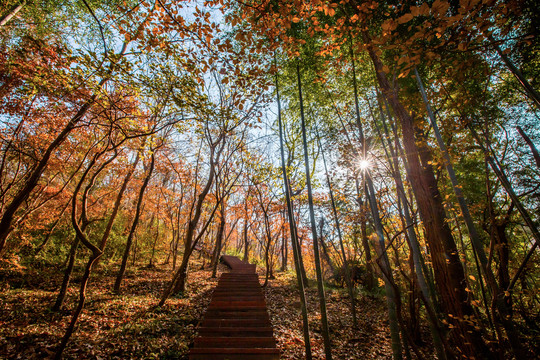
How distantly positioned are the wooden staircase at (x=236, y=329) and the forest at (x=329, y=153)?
1.81ft

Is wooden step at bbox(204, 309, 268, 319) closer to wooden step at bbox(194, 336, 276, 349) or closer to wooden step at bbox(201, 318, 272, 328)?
wooden step at bbox(201, 318, 272, 328)

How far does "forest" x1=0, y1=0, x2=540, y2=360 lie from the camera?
2.36 m

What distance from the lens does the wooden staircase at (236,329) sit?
12.4 feet

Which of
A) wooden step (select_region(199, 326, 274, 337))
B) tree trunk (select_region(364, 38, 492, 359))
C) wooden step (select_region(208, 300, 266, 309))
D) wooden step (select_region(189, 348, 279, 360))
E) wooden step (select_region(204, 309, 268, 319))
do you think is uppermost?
tree trunk (select_region(364, 38, 492, 359))

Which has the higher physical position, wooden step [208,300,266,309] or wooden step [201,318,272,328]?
wooden step [208,300,266,309]

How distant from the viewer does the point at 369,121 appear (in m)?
6.09

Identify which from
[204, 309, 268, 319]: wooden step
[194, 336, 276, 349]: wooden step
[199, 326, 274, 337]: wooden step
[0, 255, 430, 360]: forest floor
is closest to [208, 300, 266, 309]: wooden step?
[204, 309, 268, 319]: wooden step

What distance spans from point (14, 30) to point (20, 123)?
2.28 m

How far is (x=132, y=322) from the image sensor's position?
493 cm

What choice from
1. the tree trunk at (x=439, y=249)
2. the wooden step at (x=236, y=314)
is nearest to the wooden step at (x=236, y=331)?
the wooden step at (x=236, y=314)

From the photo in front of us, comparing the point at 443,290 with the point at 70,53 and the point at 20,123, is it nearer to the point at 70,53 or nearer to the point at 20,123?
the point at 70,53

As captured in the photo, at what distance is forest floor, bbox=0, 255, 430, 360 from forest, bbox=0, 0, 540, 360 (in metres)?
0.05

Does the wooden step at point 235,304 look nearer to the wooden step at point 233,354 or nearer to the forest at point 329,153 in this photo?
the forest at point 329,153

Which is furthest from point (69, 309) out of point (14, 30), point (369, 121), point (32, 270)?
point (369, 121)
